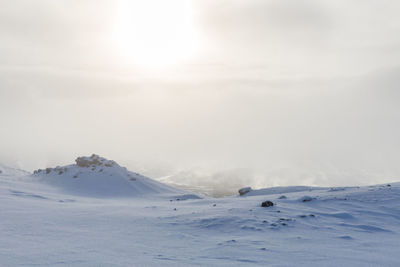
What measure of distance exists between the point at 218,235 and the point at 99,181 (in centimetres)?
3773

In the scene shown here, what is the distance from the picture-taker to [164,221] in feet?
56.5

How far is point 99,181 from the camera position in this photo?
49250 mm

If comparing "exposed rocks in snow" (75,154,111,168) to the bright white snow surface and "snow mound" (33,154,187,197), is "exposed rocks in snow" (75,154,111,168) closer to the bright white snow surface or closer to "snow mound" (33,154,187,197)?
"snow mound" (33,154,187,197)

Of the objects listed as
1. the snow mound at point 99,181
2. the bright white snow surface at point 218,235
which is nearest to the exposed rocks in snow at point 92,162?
the snow mound at point 99,181

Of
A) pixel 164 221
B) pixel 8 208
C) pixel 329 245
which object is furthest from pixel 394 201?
pixel 8 208

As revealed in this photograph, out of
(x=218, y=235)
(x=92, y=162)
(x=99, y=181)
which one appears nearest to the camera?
(x=218, y=235)

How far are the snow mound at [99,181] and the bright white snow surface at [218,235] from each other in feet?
78.2

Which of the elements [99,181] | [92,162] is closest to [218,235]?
[99,181]

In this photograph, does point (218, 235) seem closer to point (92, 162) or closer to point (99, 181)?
point (99, 181)

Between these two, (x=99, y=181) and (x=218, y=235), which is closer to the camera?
(x=218, y=235)

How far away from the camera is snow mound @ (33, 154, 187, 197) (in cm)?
4625

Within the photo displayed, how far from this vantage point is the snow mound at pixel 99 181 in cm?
4625

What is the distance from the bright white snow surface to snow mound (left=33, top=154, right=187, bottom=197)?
78.2 ft

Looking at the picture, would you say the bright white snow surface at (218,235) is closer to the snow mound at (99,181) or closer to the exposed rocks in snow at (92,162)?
the snow mound at (99,181)
